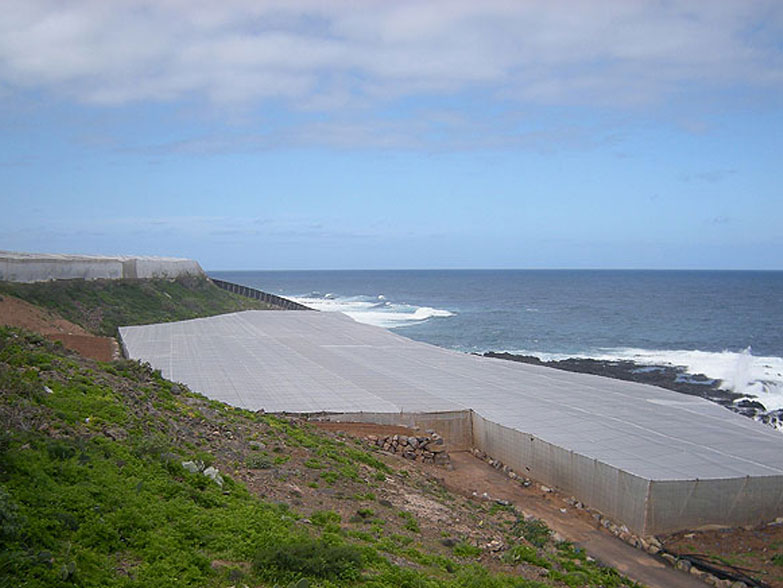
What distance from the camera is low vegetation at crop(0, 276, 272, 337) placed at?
28294 millimetres

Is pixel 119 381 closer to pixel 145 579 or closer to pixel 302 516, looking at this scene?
pixel 302 516

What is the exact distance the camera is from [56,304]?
28.6m

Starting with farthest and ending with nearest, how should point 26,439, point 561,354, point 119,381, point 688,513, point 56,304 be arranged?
point 561,354
point 56,304
point 119,381
point 688,513
point 26,439

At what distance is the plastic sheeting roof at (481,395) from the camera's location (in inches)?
470

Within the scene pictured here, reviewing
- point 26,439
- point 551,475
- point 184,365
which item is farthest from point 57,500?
point 184,365

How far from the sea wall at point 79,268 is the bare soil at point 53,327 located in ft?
11.4

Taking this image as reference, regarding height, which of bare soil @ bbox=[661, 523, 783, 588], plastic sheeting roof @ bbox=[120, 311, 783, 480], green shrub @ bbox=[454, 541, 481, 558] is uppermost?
plastic sheeting roof @ bbox=[120, 311, 783, 480]

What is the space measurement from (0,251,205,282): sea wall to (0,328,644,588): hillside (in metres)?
19.7

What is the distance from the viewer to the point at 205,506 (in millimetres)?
7695

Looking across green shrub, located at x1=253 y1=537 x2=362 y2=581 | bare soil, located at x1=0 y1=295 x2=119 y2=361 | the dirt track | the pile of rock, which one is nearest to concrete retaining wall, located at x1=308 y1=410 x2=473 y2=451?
the dirt track

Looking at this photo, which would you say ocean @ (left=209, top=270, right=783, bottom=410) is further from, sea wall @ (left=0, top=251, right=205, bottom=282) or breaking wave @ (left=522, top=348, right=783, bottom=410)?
sea wall @ (left=0, top=251, right=205, bottom=282)

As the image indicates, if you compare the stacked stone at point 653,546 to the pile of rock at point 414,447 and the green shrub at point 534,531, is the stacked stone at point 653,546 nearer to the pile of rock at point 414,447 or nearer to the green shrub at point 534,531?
the green shrub at point 534,531

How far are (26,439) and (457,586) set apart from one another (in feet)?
16.1

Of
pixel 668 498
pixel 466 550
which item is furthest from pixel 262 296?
pixel 466 550
